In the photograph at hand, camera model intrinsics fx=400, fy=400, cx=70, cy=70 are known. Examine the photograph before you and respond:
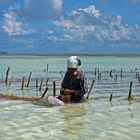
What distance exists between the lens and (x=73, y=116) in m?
12.9

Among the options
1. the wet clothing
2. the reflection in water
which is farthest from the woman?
the reflection in water

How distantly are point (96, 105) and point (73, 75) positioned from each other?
8.42ft

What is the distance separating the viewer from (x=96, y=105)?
52.1 feet

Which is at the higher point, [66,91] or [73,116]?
[66,91]

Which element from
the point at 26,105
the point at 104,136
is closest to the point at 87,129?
the point at 104,136

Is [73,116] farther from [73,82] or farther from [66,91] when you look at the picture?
[73,82]

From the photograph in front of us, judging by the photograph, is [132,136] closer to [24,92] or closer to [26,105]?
[26,105]

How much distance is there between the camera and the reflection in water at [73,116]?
10750mm

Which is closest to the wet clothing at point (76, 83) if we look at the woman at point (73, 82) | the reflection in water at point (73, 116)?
the woman at point (73, 82)

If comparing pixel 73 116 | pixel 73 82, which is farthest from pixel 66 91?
pixel 73 116

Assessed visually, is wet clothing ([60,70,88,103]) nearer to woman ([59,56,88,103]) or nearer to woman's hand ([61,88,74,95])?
woman ([59,56,88,103])

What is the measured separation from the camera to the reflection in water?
10.8 meters

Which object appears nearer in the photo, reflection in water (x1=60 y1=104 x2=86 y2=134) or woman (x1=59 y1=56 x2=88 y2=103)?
reflection in water (x1=60 y1=104 x2=86 y2=134)

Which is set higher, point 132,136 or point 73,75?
point 73,75
